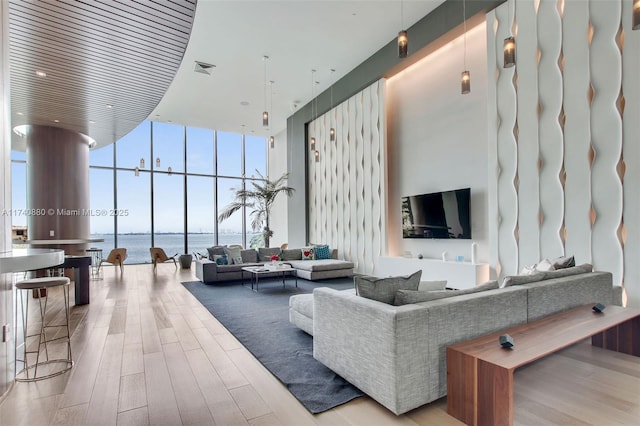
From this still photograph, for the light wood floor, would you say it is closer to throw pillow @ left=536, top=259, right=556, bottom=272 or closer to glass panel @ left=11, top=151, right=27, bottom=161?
throw pillow @ left=536, top=259, right=556, bottom=272

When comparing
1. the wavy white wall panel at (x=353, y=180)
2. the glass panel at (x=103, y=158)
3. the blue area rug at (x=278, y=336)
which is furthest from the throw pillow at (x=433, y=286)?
the glass panel at (x=103, y=158)

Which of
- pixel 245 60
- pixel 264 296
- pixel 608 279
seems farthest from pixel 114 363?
pixel 245 60

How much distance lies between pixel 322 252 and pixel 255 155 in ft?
19.1

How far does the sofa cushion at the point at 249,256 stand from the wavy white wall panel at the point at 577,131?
5837 mm

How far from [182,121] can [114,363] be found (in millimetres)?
8617

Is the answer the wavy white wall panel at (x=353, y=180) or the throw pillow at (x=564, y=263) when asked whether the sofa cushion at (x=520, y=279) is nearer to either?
the throw pillow at (x=564, y=263)

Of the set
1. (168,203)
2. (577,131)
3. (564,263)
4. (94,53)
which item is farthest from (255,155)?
(564,263)

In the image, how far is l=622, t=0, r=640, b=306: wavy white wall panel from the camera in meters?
3.43

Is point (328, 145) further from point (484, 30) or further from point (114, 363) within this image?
point (114, 363)

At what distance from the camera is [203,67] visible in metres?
6.88

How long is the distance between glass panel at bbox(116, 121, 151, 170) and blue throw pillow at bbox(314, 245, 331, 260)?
6183 millimetres

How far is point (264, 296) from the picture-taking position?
5.47m

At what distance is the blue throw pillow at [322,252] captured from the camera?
783 cm

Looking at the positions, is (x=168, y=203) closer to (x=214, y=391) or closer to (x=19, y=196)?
(x=19, y=196)
